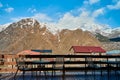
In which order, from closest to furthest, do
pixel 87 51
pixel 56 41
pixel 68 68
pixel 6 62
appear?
pixel 68 68 → pixel 6 62 → pixel 87 51 → pixel 56 41

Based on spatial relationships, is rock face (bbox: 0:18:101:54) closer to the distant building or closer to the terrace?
the distant building

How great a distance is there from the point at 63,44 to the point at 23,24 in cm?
5267

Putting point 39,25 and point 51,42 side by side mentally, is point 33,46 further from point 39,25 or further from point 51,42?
point 39,25

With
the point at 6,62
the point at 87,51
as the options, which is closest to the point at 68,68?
the point at 6,62


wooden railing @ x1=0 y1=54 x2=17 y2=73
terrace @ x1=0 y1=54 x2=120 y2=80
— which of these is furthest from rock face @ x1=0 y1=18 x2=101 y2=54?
terrace @ x1=0 y1=54 x2=120 y2=80

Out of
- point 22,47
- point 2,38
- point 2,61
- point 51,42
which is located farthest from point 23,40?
point 2,61

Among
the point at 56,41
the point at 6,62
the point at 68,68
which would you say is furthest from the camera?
the point at 56,41

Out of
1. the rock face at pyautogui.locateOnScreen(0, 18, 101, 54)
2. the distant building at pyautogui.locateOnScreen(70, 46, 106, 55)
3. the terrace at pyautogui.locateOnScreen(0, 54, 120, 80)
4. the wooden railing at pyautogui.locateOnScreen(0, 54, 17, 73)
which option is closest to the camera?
the terrace at pyautogui.locateOnScreen(0, 54, 120, 80)

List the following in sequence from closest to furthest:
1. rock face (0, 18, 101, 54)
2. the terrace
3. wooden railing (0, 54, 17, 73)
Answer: the terrace, wooden railing (0, 54, 17, 73), rock face (0, 18, 101, 54)

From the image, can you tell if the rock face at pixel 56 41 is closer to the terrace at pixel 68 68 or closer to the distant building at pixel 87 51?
the distant building at pixel 87 51

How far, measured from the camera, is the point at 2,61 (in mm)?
10344

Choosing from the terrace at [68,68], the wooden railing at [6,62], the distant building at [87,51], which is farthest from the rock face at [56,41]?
the terrace at [68,68]

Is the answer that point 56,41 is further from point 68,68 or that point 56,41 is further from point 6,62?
point 68,68

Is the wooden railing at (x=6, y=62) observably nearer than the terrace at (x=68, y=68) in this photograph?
No
